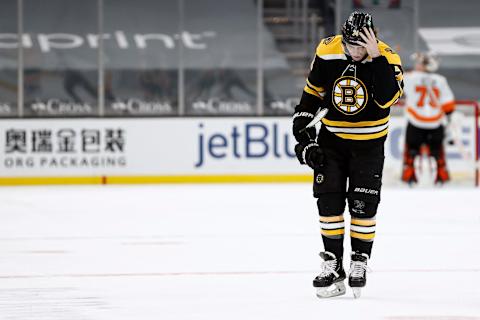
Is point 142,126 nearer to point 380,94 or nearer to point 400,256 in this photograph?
point 400,256

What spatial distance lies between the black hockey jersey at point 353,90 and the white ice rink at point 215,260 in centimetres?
67

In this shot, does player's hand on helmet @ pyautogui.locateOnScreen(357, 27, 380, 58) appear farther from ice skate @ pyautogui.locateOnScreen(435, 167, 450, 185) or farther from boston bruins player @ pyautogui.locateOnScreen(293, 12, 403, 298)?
ice skate @ pyautogui.locateOnScreen(435, 167, 450, 185)

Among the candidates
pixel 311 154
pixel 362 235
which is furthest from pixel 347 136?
pixel 362 235

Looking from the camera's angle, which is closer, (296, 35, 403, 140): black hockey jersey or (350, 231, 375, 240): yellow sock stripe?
(296, 35, 403, 140): black hockey jersey

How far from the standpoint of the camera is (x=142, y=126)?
44.3 ft

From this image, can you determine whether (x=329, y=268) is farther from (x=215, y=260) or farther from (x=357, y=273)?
(x=215, y=260)

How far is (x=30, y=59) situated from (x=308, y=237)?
7881 millimetres

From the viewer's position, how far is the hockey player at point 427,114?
12703mm

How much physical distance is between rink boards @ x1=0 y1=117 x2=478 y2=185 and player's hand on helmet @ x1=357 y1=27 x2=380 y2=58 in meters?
8.61

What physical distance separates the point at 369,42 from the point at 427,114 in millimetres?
8389

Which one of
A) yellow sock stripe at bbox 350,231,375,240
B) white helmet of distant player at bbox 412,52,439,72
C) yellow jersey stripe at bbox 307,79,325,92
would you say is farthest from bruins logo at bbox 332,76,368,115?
white helmet of distant player at bbox 412,52,439,72

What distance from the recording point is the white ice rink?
4.40 meters

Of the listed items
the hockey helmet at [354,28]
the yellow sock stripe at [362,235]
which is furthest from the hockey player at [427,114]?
the hockey helmet at [354,28]

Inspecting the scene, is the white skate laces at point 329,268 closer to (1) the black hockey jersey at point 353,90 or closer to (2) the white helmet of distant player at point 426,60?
(1) the black hockey jersey at point 353,90
